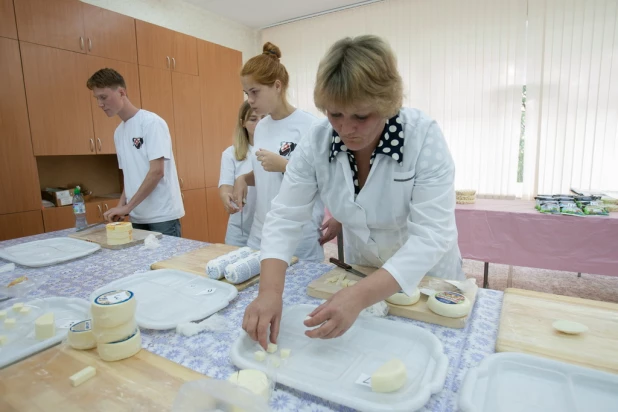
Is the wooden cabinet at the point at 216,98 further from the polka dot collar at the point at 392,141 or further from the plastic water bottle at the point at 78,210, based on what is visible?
the polka dot collar at the point at 392,141

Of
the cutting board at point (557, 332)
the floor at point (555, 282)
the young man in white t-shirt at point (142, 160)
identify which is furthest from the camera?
the floor at point (555, 282)

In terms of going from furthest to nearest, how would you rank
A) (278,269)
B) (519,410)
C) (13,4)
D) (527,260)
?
(527,260)
(13,4)
(278,269)
(519,410)

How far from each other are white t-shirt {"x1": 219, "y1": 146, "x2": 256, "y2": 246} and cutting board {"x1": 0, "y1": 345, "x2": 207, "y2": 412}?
4.47 ft

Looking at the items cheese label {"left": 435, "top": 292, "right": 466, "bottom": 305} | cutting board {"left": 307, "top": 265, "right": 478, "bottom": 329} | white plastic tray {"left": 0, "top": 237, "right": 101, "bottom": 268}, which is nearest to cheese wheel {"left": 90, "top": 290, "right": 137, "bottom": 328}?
cutting board {"left": 307, "top": 265, "right": 478, "bottom": 329}

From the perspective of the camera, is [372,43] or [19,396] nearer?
[19,396]

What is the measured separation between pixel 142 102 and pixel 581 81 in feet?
14.2

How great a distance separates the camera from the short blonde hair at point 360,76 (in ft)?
2.76

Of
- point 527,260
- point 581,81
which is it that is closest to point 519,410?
point 527,260

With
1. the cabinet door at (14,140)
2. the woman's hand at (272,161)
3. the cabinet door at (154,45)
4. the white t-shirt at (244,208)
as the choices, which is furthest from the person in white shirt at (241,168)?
the cabinet door at (154,45)

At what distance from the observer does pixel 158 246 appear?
69.7 inches

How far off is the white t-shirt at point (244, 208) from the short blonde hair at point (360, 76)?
1.37 metres

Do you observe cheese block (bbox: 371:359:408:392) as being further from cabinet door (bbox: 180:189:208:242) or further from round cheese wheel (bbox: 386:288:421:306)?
cabinet door (bbox: 180:189:208:242)

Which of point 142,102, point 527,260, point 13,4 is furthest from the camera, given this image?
point 142,102

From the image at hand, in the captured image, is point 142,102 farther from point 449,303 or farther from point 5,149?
point 449,303
